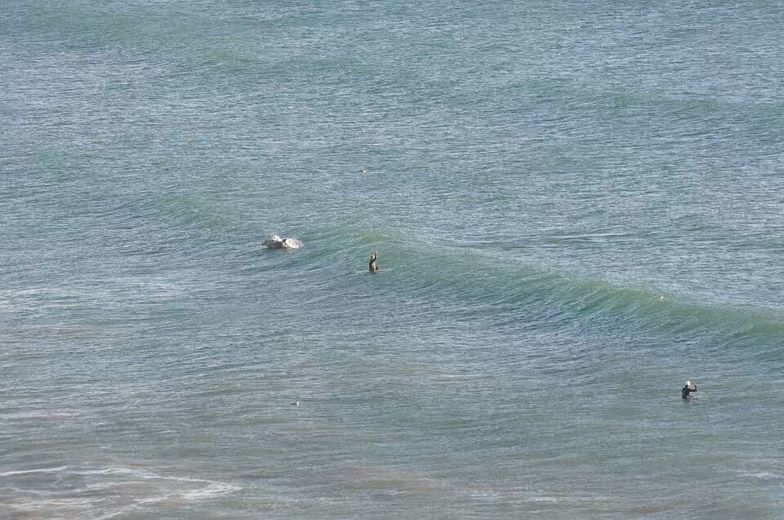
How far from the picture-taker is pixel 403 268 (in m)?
51.0

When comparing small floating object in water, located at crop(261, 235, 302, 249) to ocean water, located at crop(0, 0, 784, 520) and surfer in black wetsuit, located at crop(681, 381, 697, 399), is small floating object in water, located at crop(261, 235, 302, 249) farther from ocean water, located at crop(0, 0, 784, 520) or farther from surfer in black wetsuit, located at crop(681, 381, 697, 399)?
surfer in black wetsuit, located at crop(681, 381, 697, 399)

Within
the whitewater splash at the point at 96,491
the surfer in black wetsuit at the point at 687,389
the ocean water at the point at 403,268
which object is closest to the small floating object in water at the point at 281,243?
the ocean water at the point at 403,268

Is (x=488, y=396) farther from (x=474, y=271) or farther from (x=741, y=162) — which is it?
(x=741, y=162)

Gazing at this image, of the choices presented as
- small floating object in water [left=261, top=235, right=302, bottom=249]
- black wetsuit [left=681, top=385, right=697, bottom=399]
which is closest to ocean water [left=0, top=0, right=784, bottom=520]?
small floating object in water [left=261, top=235, right=302, bottom=249]

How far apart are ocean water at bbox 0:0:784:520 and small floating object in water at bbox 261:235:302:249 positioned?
0.40 metres

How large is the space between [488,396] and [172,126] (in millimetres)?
39789

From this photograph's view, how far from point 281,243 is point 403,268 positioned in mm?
5062

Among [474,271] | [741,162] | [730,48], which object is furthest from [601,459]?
[730,48]

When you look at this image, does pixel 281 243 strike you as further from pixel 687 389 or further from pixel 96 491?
pixel 96 491

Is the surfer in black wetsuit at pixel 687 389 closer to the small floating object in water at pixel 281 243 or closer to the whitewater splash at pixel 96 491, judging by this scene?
the whitewater splash at pixel 96 491

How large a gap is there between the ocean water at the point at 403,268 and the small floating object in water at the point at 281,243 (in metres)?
0.40

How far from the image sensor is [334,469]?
34.5 meters

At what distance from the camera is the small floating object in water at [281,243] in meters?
53.7

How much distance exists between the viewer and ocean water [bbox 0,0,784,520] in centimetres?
3441
